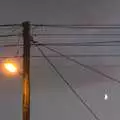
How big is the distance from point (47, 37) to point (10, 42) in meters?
0.90

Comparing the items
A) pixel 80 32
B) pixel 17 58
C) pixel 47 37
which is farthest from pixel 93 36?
pixel 17 58

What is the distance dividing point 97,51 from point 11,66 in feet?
9.10

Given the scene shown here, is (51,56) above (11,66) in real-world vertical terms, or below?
above

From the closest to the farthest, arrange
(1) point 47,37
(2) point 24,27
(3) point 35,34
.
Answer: (2) point 24,27 < (3) point 35,34 < (1) point 47,37

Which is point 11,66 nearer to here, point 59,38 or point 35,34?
point 35,34

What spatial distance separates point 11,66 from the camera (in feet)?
→ 29.7

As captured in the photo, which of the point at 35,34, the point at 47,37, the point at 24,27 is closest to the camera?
the point at 24,27

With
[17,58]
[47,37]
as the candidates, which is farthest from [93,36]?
[17,58]

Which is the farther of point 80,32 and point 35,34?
point 80,32

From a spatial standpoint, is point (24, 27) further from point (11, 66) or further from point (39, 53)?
point (39, 53)

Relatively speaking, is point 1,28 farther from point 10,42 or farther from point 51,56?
point 51,56

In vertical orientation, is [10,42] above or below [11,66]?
above

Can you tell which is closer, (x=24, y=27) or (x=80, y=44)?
(x=24, y=27)

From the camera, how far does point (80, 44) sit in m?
10.8
